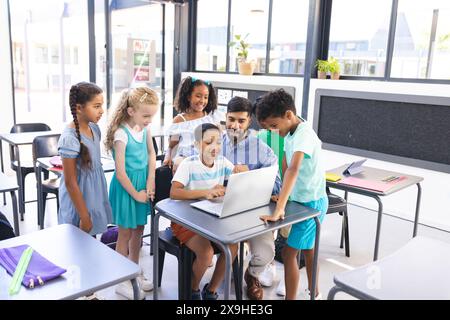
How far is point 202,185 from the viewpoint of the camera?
195cm

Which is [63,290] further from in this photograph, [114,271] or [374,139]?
[374,139]

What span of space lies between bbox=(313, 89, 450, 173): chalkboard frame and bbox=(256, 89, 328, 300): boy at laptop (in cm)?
186

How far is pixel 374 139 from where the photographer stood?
373cm

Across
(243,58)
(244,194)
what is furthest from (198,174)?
(243,58)

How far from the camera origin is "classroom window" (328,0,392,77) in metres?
3.79

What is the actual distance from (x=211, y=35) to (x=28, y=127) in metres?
2.84

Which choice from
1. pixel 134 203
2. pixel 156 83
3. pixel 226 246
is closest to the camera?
pixel 226 246

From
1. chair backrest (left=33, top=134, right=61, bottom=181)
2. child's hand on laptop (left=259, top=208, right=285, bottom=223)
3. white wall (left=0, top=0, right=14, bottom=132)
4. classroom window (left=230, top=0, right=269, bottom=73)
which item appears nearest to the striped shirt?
child's hand on laptop (left=259, top=208, right=285, bottom=223)

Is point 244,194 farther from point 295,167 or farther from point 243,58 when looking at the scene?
point 243,58

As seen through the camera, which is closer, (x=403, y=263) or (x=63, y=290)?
(x=63, y=290)

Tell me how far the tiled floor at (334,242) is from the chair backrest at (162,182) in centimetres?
55

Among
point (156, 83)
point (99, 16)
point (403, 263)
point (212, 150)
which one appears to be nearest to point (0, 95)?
point (99, 16)
